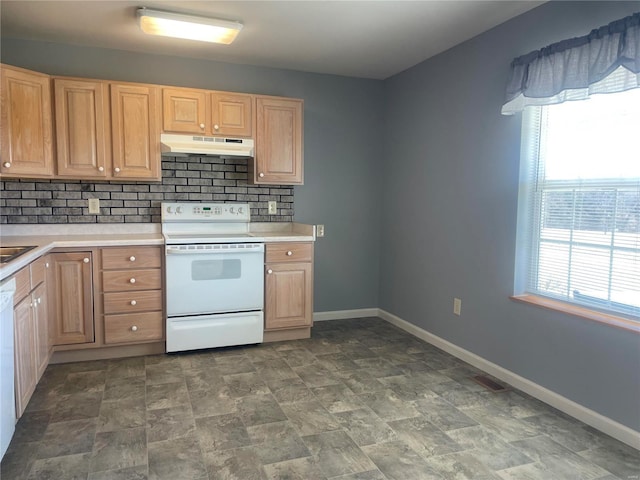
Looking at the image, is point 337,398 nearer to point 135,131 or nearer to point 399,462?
point 399,462

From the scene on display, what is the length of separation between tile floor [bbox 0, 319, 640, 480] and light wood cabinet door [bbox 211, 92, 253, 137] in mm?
1789

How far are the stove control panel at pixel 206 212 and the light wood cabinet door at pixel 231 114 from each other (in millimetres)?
644

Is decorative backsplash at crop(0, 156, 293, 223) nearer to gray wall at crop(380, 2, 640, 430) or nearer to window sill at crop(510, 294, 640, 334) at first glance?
gray wall at crop(380, 2, 640, 430)

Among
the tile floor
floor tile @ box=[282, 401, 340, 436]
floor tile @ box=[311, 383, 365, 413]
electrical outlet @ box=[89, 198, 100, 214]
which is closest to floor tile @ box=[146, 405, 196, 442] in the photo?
the tile floor

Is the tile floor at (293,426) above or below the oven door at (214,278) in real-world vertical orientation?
below

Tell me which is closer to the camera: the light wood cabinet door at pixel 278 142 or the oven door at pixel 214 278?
the oven door at pixel 214 278

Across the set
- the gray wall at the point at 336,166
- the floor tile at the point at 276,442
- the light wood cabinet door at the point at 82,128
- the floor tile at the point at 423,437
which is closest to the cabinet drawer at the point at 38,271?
the light wood cabinet door at the point at 82,128

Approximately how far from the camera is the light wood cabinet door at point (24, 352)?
2.20 m

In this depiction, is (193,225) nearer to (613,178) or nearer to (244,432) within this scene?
(244,432)

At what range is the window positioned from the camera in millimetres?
2275

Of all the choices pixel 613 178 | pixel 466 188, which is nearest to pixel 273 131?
pixel 466 188

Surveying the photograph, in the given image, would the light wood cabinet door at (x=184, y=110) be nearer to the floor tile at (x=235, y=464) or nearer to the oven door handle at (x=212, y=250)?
the oven door handle at (x=212, y=250)

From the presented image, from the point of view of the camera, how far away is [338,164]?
14.4 ft

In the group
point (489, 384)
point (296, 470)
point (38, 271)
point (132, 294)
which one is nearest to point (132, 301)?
point (132, 294)
